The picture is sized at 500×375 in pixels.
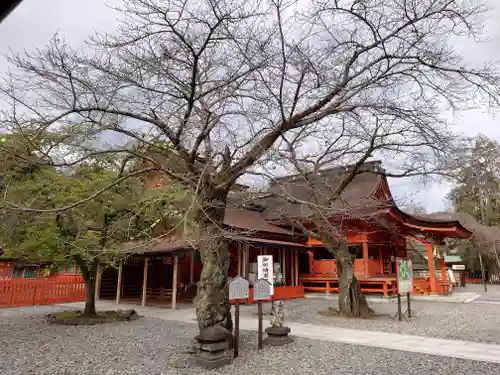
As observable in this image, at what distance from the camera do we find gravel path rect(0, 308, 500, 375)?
592 centimetres

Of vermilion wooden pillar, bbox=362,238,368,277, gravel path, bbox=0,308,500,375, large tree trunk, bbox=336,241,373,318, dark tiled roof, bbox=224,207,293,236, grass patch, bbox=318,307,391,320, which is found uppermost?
dark tiled roof, bbox=224,207,293,236

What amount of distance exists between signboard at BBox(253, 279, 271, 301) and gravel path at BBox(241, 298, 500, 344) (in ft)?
12.2

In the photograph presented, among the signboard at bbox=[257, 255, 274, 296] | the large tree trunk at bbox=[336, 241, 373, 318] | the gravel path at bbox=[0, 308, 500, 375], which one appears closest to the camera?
the gravel path at bbox=[0, 308, 500, 375]

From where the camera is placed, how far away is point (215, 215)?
24.0 ft

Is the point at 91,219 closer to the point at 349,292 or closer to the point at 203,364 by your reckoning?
the point at 203,364

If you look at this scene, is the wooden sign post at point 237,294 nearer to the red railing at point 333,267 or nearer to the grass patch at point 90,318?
the grass patch at point 90,318

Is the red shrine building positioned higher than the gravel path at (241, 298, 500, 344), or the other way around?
the red shrine building

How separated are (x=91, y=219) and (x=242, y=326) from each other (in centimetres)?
516

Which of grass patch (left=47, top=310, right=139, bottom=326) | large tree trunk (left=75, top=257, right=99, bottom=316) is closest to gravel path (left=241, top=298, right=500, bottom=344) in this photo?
grass patch (left=47, top=310, right=139, bottom=326)

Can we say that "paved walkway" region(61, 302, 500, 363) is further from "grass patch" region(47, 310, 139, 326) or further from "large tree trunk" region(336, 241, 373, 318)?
"large tree trunk" region(336, 241, 373, 318)

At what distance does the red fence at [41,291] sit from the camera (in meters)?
14.3

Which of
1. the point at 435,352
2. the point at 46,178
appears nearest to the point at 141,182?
the point at 46,178

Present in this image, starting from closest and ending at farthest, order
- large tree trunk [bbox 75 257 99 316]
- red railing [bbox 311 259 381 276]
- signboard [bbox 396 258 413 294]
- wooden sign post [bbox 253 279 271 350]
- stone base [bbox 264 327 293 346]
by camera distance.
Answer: wooden sign post [bbox 253 279 271 350] → stone base [bbox 264 327 293 346] → large tree trunk [bbox 75 257 99 316] → signboard [bbox 396 258 413 294] → red railing [bbox 311 259 381 276]

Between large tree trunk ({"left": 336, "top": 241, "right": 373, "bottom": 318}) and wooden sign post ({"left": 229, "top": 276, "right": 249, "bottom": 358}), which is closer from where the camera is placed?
wooden sign post ({"left": 229, "top": 276, "right": 249, "bottom": 358})
